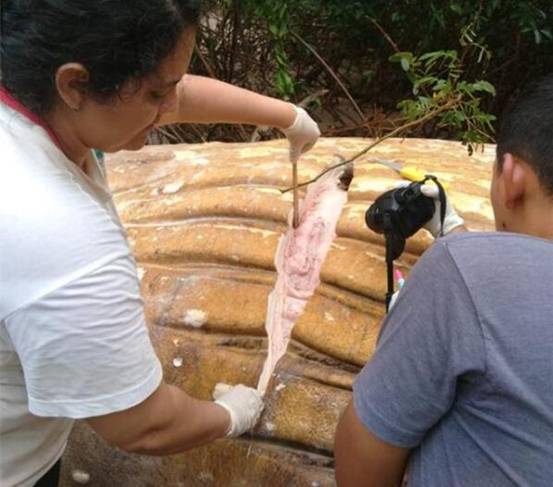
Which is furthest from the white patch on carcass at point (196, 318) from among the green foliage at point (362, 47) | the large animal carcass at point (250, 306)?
the green foliage at point (362, 47)

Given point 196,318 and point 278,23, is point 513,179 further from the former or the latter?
point 278,23

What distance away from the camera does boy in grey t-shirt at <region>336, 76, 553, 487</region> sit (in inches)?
32.9

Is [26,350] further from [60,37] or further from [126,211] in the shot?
[126,211]

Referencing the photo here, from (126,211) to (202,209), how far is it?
0.25m

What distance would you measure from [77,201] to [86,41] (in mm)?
203

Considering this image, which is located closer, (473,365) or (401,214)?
(473,365)

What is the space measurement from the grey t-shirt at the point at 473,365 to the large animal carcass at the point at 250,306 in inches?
18.7

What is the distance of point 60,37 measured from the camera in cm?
84

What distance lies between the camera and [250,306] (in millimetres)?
1570

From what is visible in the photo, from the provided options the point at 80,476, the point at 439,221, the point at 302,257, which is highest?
the point at 439,221

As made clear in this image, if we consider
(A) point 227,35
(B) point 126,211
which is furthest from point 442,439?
(A) point 227,35

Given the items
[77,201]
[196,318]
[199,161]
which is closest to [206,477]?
[196,318]

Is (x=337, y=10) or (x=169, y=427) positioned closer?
(x=169, y=427)

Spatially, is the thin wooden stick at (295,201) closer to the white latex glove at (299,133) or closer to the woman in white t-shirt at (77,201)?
the white latex glove at (299,133)
